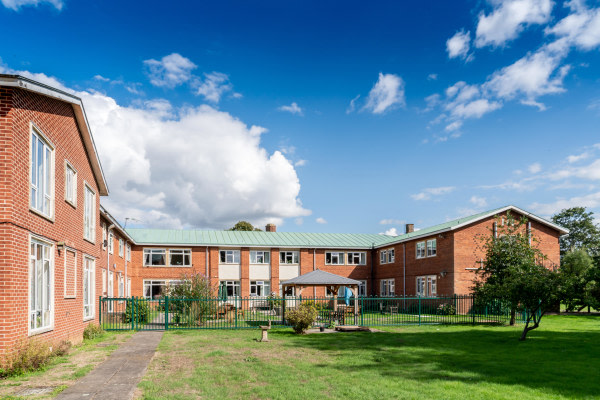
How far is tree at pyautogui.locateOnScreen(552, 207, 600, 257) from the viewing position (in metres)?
71.6

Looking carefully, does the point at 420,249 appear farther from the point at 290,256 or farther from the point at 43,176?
the point at 43,176

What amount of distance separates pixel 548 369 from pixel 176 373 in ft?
28.2

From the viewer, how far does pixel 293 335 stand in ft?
60.8

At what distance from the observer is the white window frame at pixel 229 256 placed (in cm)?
4028

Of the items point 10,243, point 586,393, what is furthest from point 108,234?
point 586,393

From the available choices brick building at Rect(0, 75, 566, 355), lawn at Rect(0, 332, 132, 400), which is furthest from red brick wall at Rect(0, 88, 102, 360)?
lawn at Rect(0, 332, 132, 400)

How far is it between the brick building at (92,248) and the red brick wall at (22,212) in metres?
0.02

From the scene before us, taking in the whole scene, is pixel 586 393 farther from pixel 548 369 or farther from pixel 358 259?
pixel 358 259

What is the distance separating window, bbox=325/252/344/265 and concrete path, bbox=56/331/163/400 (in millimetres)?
28254

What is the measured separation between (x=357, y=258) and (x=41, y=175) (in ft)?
111

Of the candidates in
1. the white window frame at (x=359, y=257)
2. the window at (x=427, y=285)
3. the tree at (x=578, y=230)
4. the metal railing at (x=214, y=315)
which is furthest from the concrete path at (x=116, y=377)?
the tree at (x=578, y=230)

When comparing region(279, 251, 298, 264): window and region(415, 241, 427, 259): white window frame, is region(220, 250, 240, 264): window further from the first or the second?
region(415, 241, 427, 259): white window frame

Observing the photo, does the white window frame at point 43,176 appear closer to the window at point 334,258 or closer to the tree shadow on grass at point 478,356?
the tree shadow on grass at point 478,356

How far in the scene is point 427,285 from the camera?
33.9m
